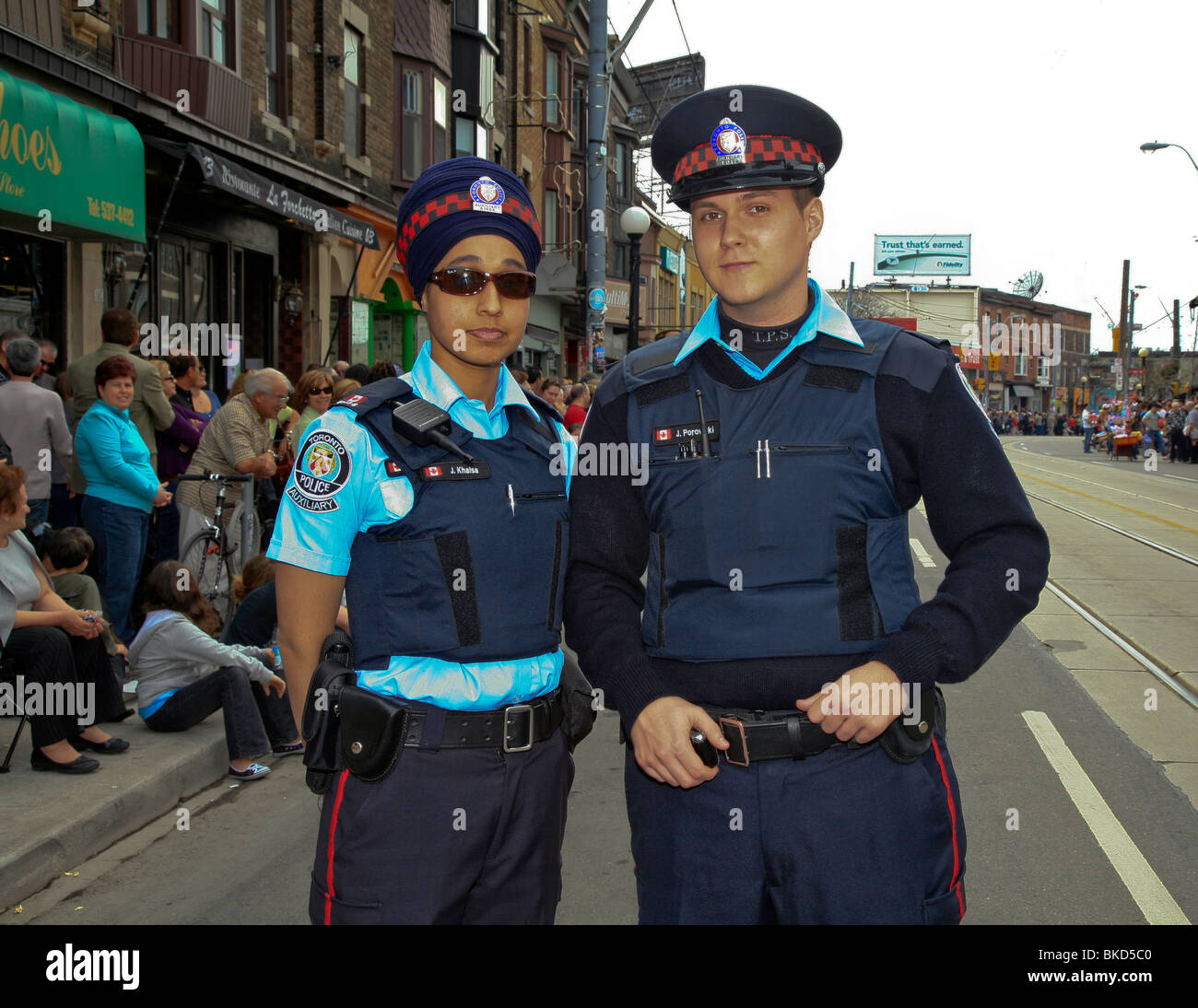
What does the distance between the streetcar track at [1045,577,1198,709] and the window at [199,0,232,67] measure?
1017 centimetres

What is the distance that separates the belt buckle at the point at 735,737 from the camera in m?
2.09

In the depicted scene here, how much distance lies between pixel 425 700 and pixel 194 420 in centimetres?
733

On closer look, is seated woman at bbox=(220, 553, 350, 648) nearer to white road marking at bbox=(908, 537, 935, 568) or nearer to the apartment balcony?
the apartment balcony

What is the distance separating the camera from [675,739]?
82.0 inches

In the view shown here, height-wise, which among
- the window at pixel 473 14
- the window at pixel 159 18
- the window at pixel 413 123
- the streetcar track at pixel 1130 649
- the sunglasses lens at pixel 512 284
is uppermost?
the window at pixel 473 14

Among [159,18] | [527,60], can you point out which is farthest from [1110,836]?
[527,60]

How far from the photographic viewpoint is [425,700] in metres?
2.30

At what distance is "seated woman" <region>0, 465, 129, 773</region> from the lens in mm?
5309

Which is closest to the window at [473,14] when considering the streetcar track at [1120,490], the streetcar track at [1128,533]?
the streetcar track at [1120,490]

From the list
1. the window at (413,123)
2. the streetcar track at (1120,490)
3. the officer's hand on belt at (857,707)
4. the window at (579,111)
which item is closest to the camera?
the officer's hand on belt at (857,707)

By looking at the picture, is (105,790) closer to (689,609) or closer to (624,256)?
(689,609)

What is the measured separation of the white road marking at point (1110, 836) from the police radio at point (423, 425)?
3.03 m

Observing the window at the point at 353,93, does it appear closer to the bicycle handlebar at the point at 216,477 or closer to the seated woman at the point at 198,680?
the bicycle handlebar at the point at 216,477
